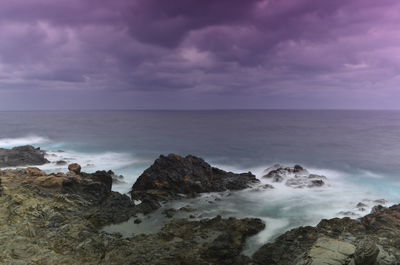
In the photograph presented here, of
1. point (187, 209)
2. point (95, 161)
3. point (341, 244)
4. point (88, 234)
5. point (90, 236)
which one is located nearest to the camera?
point (341, 244)

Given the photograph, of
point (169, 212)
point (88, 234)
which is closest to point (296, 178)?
point (169, 212)

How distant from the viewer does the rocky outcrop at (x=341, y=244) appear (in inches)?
542

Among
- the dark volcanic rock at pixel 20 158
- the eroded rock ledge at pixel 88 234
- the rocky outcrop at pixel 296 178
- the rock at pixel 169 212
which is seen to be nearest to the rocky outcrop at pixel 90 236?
the eroded rock ledge at pixel 88 234

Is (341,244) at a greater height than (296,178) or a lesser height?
greater

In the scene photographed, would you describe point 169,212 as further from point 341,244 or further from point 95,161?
point 95,161

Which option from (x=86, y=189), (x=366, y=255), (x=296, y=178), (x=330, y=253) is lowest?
(x=296, y=178)

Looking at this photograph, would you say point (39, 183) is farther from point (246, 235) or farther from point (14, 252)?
point (246, 235)

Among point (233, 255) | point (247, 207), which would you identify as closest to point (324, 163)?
point (247, 207)

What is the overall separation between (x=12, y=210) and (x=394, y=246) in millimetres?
24805

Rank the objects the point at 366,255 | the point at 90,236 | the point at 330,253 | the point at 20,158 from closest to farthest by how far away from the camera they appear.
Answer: the point at 366,255 → the point at 330,253 → the point at 90,236 → the point at 20,158

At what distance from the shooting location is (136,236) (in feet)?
63.5

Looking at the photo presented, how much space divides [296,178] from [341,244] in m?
24.3

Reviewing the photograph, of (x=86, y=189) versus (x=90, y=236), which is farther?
(x=86, y=189)

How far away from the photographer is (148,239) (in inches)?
739
